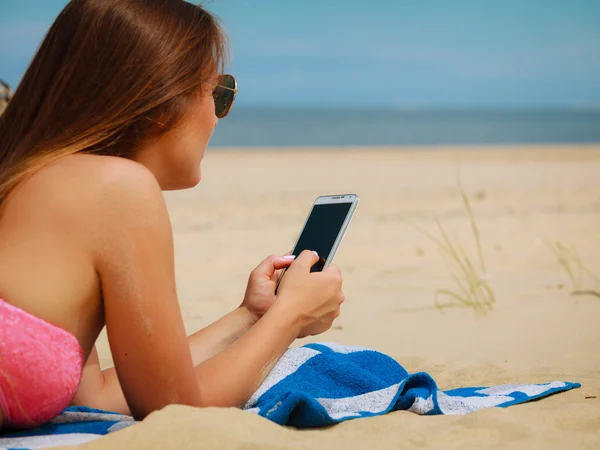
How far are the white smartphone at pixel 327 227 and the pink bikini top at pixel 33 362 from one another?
808mm

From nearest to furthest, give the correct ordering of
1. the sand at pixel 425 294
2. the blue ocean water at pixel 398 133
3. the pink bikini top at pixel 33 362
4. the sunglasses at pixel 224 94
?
1. the pink bikini top at pixel 33 362
2. the sand at pixel 425 294
3. the sunglasses at pixel 224 94
4. the blue ocean water at pixel 398 133

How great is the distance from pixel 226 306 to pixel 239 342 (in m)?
2.57

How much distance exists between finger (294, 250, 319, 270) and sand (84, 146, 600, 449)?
0.48 metres

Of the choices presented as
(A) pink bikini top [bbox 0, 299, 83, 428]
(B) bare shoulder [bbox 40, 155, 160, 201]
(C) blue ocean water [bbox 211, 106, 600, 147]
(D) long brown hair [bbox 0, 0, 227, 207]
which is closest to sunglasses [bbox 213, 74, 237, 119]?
(D) long brown hair [bbox 0, 0, 227, 207]

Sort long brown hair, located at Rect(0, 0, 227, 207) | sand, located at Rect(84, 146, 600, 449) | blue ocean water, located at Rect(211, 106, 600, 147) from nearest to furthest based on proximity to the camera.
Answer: long brown hair, located at Rect(0, 0, 227, 207)
sand, located at Rect(84, 146, 600, 449)
blue ocean water, located at Rect(211, 106, 600, 147)

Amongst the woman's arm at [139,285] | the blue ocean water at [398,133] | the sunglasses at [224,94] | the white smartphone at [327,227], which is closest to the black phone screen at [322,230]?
the white smartphone at [327,227]

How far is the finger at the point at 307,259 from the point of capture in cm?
234

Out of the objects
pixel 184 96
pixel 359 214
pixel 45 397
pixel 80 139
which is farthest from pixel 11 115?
pixel 359 214

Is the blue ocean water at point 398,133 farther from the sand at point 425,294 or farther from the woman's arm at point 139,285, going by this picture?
the woman's arm at point 139,285

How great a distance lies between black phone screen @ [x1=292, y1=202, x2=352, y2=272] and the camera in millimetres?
2469

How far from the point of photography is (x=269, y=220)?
8688 millimetres

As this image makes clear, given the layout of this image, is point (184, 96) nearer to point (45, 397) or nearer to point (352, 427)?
point (45, 397)

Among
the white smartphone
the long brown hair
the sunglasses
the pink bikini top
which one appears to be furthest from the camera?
the white smartphone

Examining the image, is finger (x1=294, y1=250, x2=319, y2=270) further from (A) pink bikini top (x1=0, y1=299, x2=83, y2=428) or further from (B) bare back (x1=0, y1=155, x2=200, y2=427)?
(A) pink bikini top (x1=0, y1=299, x2=83, y2=428)
